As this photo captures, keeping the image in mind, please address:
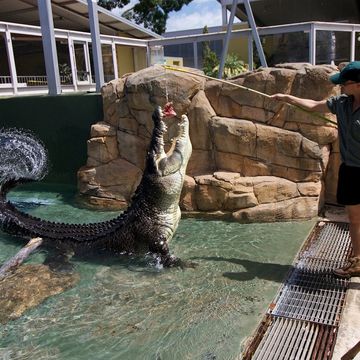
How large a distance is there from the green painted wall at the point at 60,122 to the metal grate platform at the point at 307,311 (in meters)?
4.96

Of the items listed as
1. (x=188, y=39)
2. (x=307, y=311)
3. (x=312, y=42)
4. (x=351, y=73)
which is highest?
(x=188, y=39)

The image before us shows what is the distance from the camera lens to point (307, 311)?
11.5 ft

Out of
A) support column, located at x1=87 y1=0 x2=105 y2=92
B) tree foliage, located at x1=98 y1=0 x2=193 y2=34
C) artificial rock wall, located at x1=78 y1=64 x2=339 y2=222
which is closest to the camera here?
artificial rock wall, located at x1=78 y1=64 x2=339 y2=222

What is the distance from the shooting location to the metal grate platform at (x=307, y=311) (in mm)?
2998

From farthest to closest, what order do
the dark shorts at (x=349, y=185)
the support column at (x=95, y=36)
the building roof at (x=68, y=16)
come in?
the building roof at (x=68, y=16), the support column at (x=95, y=36), the dark shorts at (x=349, y=185)

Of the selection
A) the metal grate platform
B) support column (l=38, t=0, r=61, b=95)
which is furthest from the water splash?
the metal grate platform

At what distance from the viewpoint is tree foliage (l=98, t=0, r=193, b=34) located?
30469 millimetres

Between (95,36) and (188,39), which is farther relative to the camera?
(188,39)

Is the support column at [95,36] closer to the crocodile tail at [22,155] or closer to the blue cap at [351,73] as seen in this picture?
the crocodile tail at [22,155]

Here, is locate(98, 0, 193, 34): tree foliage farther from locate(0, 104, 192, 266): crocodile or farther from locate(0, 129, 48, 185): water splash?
locate(0, 104, 192, 266): crocodile

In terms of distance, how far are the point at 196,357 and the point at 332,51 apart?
1219cm

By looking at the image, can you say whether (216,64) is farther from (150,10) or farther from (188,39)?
(150,10)

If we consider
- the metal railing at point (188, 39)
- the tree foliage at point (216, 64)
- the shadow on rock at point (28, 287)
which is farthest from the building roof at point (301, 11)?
the shadow on rock at point (28, 287)

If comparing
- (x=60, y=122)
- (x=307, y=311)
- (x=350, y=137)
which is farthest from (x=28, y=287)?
(x=60, y=122)
